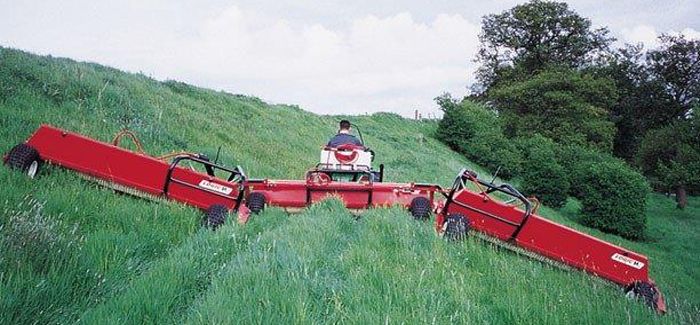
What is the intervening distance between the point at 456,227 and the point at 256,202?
8.64 feet

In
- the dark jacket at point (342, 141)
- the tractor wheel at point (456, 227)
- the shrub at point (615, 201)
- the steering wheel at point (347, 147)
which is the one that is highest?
the dark jacket at point (342, 141)

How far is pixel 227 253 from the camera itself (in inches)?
212

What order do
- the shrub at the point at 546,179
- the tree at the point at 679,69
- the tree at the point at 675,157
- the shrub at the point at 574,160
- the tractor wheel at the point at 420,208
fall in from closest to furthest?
1. the tractor wheel at the point at 420,208
2. the shrub at the point at 546,179
3. the shrub at the point at 574,160
4. the tree at the point at 675,157
5. the tree at the point at 679,69

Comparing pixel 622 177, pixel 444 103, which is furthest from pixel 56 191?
pixel 444 103

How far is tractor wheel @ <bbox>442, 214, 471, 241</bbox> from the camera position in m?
6.55

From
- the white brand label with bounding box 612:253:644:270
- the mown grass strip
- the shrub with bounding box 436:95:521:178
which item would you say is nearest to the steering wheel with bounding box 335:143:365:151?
the mown grass strip

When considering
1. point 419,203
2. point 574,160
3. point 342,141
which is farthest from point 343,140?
point 574,160

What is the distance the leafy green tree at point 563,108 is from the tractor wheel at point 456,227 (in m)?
42.6

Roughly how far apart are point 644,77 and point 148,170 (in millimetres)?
63146

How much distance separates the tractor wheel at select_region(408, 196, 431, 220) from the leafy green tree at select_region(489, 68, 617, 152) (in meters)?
41.7

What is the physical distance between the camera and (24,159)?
6602mm

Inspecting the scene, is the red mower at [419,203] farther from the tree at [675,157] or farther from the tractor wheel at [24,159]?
the tree at [675,157]

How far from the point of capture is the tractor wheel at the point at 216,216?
6.58 metres

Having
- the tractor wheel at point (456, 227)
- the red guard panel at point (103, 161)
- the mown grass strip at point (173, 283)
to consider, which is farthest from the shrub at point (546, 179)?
the mown grass strip at point (173, 283)
